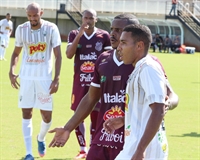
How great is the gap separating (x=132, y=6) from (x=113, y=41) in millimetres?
57803

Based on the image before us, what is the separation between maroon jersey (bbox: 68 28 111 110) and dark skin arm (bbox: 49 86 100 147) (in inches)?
135

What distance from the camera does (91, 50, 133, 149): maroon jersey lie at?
6199mm

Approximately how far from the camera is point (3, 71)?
23.7 metres

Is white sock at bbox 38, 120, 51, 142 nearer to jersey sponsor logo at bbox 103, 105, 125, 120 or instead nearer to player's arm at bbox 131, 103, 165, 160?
jersey sponsor logo at bbox 103, 105, 125, 120

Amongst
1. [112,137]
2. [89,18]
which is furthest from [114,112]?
[89,18]

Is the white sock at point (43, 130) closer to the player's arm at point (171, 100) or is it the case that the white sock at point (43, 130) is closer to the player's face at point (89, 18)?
the player's face at point (89, 18)

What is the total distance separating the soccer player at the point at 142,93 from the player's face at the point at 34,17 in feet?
15.0

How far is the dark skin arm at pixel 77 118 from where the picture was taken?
17.8 ft

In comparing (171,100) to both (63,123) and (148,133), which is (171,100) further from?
(63,123)

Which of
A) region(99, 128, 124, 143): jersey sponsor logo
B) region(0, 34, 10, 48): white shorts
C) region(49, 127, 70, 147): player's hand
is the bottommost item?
region(0, 34, 10, 48): white shorts

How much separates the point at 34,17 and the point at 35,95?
48.4 inches

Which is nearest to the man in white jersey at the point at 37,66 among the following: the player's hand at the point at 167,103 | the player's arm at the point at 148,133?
the player's hand at the point at 167,103

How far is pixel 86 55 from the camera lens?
31.6 ft

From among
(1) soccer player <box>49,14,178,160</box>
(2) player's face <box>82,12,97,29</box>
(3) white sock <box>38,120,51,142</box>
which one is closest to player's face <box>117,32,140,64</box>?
(1) soccer player <box>49,14,178,160</box>
